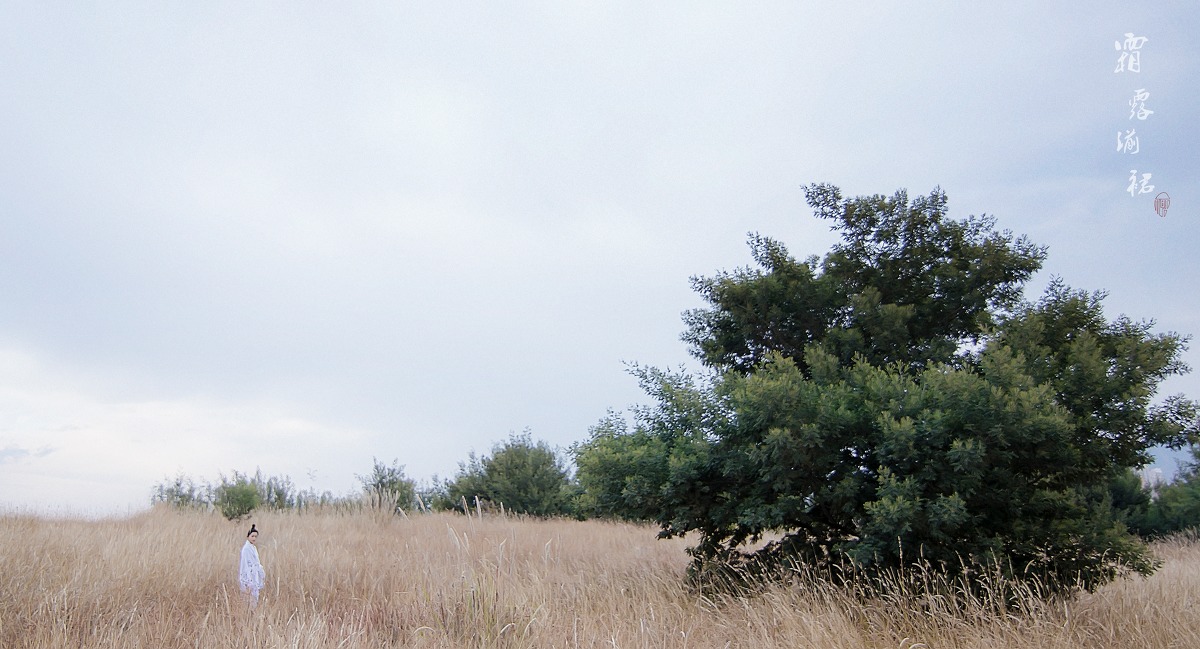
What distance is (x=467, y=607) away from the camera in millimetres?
7266

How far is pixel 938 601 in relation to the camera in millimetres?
7988

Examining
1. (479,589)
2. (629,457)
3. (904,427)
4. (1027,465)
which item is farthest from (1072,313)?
(479,589)

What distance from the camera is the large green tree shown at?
26.1 feet

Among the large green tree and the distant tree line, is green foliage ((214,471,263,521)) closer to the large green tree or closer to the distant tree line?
the distant tree line

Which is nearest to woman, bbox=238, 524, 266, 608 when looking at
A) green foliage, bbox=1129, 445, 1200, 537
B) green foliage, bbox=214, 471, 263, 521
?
green foliage, bbox=214, 471, 263, 521

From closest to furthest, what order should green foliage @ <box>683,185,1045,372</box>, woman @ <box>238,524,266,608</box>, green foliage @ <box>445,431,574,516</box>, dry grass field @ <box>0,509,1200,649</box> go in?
dry grass field @ <box>0,509,1200,649</box> → woman @ <box>238,524,266,608</box> → green foliage @ <box>683,185,1045,372</box> → green foliage @ <box>445,431,574,516</box>

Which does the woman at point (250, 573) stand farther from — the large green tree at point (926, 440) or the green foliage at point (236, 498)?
the green foliage at point (236, 498)

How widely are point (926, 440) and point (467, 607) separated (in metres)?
4.71

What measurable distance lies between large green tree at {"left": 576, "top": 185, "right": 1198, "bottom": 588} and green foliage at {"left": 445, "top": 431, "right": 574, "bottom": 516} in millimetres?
14335

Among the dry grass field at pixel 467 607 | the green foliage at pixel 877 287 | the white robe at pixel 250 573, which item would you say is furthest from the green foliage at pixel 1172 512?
the white robe at pixel 250 573

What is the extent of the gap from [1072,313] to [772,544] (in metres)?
4.73

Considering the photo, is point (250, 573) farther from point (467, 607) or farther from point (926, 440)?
point (926, 440)

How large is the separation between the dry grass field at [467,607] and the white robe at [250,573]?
28 centimetres

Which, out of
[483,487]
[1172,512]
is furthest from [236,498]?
[1172,512]
